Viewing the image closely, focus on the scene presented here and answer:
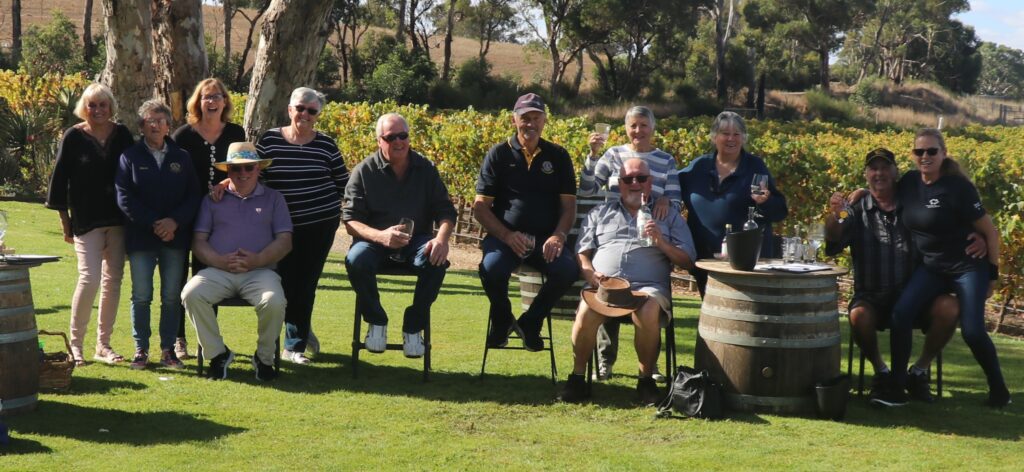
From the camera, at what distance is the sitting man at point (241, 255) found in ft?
22.4

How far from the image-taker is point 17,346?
5.76 metres

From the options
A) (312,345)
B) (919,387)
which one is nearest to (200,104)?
(312,345)

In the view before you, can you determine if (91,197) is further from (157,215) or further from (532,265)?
(532,265)

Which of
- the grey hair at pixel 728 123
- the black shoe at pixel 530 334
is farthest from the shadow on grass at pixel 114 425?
the grey hair at pixel 728 123

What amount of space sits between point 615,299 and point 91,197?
3.26m

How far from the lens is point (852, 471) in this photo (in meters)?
5.20

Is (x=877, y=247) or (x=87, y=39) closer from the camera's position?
(x=877, y=247)

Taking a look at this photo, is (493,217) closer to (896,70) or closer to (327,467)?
(327,467)

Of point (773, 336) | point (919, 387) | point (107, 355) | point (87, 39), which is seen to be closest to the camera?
point (773, 336)

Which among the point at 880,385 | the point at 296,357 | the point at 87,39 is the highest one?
the point at 87,39

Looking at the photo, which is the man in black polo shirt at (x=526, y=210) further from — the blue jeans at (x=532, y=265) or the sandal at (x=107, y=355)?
the sandal at (x=107, y=355)

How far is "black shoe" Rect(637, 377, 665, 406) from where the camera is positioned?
6.49 meters

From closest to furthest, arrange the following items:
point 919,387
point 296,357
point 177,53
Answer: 1. point 919,387
2. point 296,357
3. point 177,53

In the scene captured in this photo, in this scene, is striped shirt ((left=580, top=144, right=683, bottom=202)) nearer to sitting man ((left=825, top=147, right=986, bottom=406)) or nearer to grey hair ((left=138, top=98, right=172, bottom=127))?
sitting man ((left=825, top=147, right=986, bottom=406))
